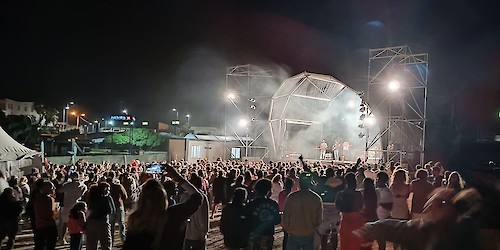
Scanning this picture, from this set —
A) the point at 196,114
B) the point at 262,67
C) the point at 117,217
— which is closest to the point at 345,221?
the point at 117,217

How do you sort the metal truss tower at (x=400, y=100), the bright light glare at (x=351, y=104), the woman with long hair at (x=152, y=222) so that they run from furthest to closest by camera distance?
the bright light glare at (x=351, y=104) < the metal truss tower at (x=400, y=100) < the woman with long hair at (x=152, y=222)

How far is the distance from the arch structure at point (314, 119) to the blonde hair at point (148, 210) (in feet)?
85.8

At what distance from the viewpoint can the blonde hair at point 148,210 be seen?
3242 mm

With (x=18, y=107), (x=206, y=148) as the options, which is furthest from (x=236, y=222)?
(x=18, y=107)

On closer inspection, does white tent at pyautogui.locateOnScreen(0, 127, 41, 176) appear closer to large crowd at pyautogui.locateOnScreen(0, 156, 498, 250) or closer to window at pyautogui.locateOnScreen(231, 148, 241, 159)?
large crowd at pyautogui.locateOnScreen(0, 156, 498, 250)

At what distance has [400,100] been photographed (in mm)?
22750

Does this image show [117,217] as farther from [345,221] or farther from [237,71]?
[237,71]

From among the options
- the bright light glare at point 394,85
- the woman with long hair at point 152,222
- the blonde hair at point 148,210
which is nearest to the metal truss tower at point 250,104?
the bright light glare at point 394,85

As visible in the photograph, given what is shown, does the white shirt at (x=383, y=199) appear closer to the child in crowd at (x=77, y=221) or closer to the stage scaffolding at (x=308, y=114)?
the child in crowd at (x=77, y=221)

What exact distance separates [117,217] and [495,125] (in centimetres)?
2583

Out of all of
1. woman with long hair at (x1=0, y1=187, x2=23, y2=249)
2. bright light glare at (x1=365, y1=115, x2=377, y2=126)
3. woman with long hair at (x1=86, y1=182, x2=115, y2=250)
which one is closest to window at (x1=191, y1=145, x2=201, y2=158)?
bright light glare at (x1=365, y1=115, x2=377, y2=126)

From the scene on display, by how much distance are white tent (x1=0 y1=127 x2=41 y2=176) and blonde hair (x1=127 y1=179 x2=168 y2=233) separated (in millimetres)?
12417

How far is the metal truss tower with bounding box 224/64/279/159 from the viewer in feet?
98.3

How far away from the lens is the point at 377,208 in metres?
6.16
